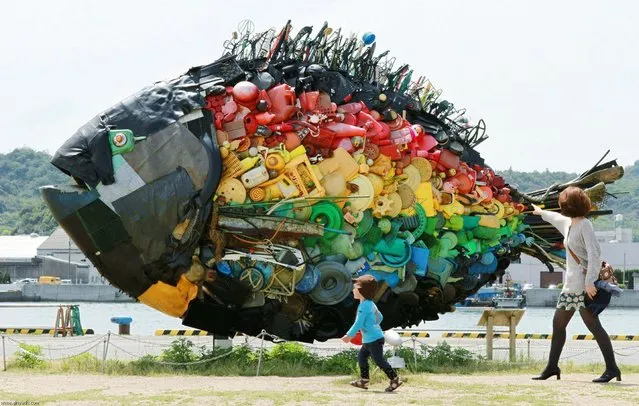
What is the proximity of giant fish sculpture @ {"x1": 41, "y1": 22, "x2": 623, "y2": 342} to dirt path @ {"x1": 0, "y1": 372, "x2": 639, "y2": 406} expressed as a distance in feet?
4.73

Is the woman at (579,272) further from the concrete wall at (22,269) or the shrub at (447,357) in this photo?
the concrete wall at (22,269)

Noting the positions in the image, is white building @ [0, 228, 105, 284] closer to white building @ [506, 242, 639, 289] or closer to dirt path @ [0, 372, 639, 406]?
white building @ [506, 242, 639, 289]

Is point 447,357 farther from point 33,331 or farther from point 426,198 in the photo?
point 33,331

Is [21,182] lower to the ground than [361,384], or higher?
higher

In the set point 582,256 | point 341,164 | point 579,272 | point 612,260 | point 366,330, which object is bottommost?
point 366,330

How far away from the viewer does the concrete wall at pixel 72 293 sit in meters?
63.8

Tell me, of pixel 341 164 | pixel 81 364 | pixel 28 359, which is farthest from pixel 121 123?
pixel 28 359

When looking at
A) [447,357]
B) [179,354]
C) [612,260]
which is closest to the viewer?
[179,354]

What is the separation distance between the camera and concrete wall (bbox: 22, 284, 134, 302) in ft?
209

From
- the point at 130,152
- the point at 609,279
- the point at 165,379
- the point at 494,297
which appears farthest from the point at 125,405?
the point at 494,297

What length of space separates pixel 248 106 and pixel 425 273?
3260mm

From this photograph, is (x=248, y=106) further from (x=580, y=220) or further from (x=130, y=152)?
(x=580, y=220)

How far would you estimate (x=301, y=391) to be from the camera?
11.4 metres

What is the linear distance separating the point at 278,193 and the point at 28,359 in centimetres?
389
